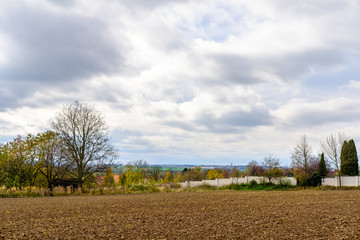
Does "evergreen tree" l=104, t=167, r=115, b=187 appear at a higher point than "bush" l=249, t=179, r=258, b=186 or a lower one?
higher

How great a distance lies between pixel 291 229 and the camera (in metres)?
10.8

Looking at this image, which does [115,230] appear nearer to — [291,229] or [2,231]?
[2,231]

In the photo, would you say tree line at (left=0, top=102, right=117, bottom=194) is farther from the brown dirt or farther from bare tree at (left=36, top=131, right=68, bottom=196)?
the brown dirt

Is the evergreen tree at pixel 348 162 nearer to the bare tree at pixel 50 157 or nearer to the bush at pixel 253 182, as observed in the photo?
the bush at pixel 253 182

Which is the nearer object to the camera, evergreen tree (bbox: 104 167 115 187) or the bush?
the bush

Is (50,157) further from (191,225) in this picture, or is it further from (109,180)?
(191,225)

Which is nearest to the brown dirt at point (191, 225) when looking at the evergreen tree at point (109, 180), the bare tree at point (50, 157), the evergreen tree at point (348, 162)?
the bare tree at point (50, 157)

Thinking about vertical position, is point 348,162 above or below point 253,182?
above

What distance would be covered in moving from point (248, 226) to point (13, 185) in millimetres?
30509

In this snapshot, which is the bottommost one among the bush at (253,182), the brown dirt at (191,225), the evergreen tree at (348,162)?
the bush at (253,182)

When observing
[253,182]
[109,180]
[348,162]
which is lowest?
[253,182]

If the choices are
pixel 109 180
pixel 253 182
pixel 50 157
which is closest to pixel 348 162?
pixel 253 182

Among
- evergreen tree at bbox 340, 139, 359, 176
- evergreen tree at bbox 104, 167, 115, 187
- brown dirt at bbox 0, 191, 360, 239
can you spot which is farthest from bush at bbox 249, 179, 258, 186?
brown dirt at bbox 0, 191, 360, 239

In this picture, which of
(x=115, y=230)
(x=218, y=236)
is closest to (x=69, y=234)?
(x=115, y=230)
